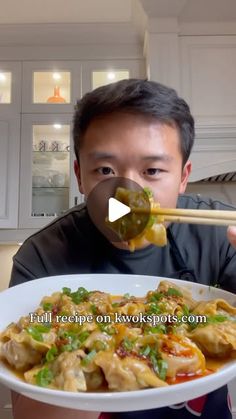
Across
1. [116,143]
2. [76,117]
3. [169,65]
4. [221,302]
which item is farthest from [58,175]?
[221,302]

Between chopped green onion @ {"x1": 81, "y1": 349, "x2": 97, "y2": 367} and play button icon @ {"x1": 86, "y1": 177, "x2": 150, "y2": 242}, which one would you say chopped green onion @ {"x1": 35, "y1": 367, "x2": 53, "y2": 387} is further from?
play button icon @ {"x1": 86, "y1": 177, "x2": 150, "y2": 242}

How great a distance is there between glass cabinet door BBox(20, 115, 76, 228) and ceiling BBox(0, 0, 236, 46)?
563 mm

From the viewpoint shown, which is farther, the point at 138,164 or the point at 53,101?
the point at 53,101

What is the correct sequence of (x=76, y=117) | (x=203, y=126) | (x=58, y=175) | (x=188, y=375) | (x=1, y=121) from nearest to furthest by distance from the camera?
(x=188, y=375) → (x=76, y=117) → (x=203, y=126) → (x=1, y=121) → (x=58, y=175)

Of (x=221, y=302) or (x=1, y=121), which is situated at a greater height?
(x=1, y=121)

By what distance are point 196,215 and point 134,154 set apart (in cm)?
22

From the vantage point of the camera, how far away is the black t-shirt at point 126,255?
96cm

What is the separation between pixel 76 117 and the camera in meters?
0.99

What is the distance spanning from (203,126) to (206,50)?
1.58 ft

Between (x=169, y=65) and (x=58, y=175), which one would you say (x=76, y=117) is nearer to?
(x=169, y=65)

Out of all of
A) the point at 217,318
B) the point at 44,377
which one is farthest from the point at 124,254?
the point at 44,377

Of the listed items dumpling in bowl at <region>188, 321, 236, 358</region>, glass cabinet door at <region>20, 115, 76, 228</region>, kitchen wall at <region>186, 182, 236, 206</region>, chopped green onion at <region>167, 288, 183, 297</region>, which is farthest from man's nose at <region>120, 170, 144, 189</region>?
glass cabinet door at <region>20, 115, 76, 228</region>

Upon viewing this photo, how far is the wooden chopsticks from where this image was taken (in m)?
0.66

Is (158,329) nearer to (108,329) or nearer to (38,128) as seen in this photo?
(108,329)
